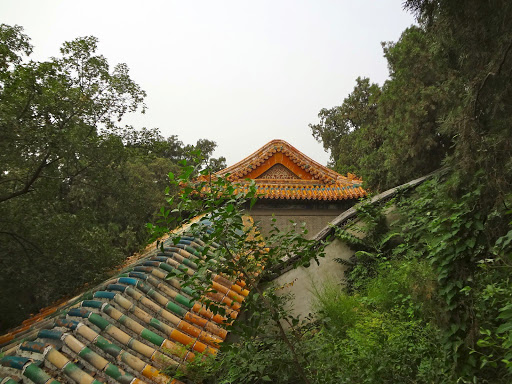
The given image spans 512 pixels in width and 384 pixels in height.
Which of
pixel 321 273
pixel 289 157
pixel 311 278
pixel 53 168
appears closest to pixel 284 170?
pixel 289 157

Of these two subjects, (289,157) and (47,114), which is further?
(289,157)

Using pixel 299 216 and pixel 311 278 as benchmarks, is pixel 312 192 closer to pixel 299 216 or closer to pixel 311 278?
pixel 299 216

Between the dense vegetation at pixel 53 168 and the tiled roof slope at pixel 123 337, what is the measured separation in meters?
3.15

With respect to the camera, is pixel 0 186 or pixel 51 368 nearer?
pixel 51 368

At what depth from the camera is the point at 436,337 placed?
3412 mm

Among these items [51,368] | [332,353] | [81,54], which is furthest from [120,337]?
[81,54]

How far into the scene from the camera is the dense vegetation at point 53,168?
5633 millimetres

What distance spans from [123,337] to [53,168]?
16.0 feet

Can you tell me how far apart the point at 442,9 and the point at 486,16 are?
14.9 inches

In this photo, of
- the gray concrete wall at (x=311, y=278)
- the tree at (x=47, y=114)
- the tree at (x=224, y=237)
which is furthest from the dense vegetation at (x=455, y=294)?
the tree at (x=47, y=114)

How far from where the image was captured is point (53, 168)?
640 cm

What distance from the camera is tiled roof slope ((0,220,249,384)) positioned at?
2.11 metres

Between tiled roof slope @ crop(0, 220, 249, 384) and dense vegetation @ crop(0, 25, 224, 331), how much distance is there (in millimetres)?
3154

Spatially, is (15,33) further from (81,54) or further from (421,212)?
(421,212)
